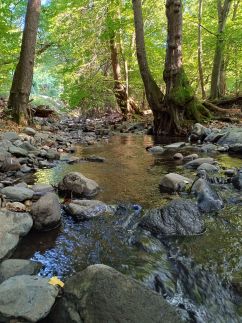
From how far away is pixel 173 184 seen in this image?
4.59 m

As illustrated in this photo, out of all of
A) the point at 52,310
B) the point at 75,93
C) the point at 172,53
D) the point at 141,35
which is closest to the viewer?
the point at 52,310

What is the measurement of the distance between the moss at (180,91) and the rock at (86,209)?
22.4 feet

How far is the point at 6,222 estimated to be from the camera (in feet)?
9.95

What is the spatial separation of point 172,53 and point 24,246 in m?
8.11

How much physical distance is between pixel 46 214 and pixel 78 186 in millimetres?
1020

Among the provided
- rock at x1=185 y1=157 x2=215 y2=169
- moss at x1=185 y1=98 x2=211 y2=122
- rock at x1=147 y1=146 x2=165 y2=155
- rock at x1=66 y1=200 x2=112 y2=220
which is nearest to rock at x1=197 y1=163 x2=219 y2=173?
rock at x1=185 y1=157 x2=215 y2=169

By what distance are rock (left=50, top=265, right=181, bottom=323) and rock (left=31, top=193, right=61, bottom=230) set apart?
1.19 metres

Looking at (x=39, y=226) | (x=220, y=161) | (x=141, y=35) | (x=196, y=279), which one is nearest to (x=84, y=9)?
(x=141, y=35)

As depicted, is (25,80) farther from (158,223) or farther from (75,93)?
(158,223)

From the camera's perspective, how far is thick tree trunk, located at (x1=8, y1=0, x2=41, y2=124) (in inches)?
359

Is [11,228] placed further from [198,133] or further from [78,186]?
[198,133]

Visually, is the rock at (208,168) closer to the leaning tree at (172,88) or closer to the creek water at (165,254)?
the creek water at (165,254)

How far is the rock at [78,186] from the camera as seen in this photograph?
4352mm

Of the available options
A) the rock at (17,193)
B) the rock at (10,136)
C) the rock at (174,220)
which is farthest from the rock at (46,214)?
the rock at (10,136)
